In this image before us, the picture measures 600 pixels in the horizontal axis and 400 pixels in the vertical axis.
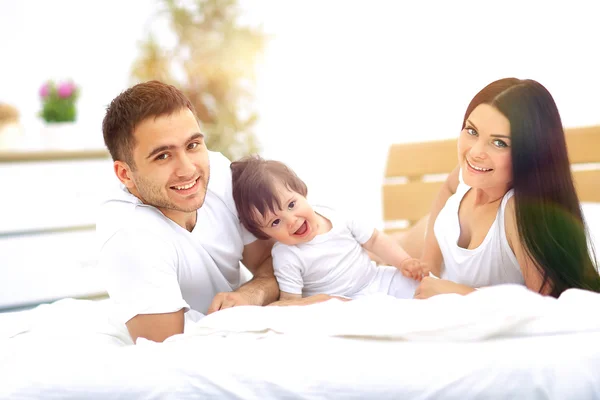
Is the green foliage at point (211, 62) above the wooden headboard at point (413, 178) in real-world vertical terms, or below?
above

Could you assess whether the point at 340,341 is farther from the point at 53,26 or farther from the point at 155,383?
the point at 53,26

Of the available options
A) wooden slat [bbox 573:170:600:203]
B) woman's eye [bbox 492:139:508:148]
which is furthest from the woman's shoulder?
wooden slat [bbox 573:170:600:203]

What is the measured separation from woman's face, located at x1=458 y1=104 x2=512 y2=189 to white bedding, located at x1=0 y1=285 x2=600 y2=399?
0.95 feet

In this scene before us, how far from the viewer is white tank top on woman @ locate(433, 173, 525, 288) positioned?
4.37 feet

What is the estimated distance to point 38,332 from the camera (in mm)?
1440

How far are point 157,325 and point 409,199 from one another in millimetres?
1598

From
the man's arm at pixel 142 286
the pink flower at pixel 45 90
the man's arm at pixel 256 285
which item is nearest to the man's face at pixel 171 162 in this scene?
the man's arm at pixel 142 286

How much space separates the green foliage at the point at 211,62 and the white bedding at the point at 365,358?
2.52 metres

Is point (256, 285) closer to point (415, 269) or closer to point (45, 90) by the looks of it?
point (415, 269)

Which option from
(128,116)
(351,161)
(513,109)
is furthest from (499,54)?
(128,116)

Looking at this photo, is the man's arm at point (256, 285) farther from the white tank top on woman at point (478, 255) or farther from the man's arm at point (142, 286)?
the white tank top on woman at point (478, 255)

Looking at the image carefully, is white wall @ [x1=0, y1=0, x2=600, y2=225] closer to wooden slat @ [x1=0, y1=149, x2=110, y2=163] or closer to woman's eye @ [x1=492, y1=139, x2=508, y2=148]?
wooden slat @ [x1=0, y1=149, x2=110, y2=163]

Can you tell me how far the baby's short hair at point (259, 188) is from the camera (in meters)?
1.52

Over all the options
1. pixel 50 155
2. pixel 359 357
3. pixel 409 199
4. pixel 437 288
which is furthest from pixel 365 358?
pixel 50 155
